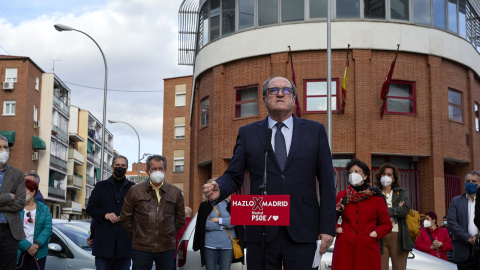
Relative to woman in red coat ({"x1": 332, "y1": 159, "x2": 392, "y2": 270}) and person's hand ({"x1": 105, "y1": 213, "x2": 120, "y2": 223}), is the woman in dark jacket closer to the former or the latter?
person's hand ({"x1": 105, "y1": 213, "x2": 120, "y2": 223})

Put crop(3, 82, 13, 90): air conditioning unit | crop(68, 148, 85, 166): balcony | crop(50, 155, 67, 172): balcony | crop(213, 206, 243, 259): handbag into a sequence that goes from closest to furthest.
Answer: crop(213, 206, 243, 259): handbag, crop(3, 82, 13, 90): air conditioning unit, crop(50, 155, 67, 172): balcony, crop(68, 148, 85, 166): balcony

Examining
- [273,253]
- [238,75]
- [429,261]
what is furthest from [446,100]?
[273,253]

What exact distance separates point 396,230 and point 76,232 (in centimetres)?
527

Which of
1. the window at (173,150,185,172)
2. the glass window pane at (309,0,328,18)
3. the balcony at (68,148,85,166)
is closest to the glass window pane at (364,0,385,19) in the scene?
the glass window pane at (309,0,328,18)

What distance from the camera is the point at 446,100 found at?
84.7 feet

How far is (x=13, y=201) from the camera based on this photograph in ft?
23.7

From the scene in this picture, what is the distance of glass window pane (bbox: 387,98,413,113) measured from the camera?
2531 centimetres

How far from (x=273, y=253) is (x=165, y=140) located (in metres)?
69.0

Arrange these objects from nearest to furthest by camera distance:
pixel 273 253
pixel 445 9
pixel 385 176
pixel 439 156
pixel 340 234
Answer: pixel 273 253 < pixel 340 234 < pixel 385 176 < pixel 439 156 < pixel 445 9

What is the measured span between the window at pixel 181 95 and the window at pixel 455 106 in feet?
159

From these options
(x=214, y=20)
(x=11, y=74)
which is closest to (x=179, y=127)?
(x=11, y=74)

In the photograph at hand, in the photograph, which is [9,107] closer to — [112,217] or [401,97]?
[401,97]

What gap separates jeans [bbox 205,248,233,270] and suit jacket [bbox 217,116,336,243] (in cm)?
524

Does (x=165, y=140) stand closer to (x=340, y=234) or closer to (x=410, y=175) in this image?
(x=410, y=175)
